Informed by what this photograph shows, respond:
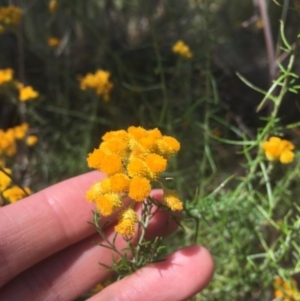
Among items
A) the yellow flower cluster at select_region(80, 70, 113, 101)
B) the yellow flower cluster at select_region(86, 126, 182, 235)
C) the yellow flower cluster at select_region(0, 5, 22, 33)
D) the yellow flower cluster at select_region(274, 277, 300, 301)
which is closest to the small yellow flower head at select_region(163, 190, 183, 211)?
the yellow flower cluster at select_region(86, 126, 182, 235)

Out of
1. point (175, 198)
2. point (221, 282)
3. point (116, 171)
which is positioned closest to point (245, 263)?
point (221, 282)

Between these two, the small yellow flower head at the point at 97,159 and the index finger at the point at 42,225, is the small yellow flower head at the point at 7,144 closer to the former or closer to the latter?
the index finger at the point at 42,225

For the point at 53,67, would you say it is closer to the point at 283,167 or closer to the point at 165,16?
the point at 165,16

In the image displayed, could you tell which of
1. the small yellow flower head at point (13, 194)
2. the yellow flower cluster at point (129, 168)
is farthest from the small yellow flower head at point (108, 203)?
the small yellow flower head at point (13, 194)

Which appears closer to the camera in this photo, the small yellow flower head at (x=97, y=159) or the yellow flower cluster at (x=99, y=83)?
the small yellow flower head at (x=97, y=159)

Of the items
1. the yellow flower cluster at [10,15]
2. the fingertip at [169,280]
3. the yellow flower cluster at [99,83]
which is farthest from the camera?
the yellow flower cluster at [99,83]

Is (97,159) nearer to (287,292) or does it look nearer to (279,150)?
(279,150)
